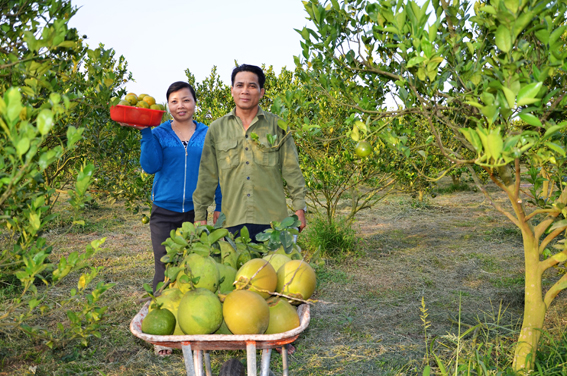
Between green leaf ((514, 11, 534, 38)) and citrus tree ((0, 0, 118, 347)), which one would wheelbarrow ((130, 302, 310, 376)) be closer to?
citrus tree ((0, 0, 118, 347))

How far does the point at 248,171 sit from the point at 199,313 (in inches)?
72.8

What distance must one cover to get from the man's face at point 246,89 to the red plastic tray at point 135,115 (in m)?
0.61

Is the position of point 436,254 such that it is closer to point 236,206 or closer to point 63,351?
point 236,206

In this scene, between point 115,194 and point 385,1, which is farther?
point 115,194

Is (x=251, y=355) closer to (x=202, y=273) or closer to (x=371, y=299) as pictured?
(x=202, y=273)

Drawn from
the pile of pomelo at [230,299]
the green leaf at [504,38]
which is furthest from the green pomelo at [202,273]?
the green leaf at [504,38]

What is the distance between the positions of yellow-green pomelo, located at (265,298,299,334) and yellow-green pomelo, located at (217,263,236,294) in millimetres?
198

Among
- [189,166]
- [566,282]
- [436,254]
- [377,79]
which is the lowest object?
[436,254]

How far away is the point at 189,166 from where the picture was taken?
3473 millimetres

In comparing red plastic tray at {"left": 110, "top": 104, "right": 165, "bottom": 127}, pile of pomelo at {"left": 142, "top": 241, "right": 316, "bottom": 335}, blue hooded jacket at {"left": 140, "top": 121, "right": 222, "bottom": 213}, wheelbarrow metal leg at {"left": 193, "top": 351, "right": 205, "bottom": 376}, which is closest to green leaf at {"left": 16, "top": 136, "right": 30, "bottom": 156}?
pile of pomelo at {"left": 142, "top": 241, "right": 316, "bottom": 335}

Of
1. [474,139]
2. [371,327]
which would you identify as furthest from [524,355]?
[474,139]

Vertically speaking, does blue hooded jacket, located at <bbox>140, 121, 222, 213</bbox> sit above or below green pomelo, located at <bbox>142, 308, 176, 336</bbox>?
above

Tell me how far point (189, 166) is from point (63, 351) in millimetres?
1902

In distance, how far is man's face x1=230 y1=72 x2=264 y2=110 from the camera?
310 cm
